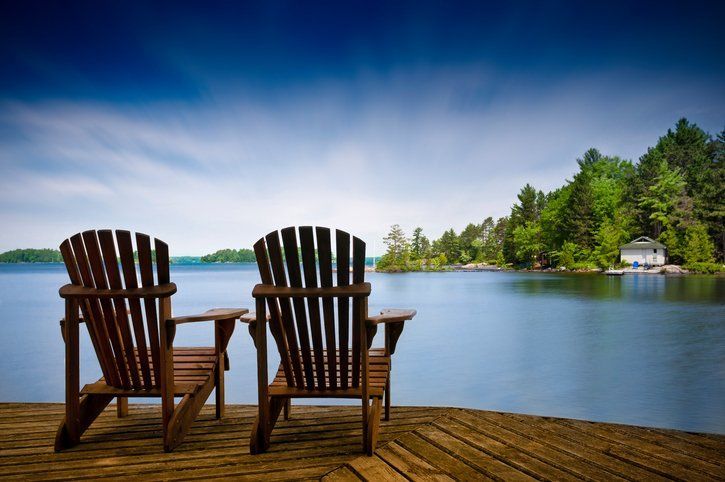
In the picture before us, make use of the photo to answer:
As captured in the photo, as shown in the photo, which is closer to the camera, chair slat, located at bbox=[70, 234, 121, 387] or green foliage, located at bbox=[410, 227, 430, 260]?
chair slat, located at bbox=[70, 234, 121, 387]

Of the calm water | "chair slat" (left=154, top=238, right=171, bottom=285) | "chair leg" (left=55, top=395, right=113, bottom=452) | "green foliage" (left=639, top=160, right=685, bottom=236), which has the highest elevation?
"green foliage" (left=639, top=160, right=685, bottom=236)

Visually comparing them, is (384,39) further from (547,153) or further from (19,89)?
(547,153)

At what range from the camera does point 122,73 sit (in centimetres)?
2069

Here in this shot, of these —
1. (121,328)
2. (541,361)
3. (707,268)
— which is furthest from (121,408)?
(707,268)

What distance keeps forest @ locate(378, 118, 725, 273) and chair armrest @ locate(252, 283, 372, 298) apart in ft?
140

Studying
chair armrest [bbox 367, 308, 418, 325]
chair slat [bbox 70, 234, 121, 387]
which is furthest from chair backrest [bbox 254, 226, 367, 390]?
chair slat [bbox 70, 234, 121, 387]

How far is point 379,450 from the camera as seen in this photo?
2244 mm

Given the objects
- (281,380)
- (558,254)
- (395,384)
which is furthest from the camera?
(558,254)

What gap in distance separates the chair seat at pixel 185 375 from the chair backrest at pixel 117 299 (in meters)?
0.04

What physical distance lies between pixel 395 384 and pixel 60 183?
4676cm

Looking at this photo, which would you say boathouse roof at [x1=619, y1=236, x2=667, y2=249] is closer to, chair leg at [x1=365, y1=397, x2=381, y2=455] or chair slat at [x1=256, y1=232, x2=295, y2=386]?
chair leg at [x1=365, y1=397, x2=381, y2=455]

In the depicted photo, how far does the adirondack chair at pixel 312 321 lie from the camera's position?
2.18m

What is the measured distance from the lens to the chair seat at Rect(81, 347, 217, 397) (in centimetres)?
237

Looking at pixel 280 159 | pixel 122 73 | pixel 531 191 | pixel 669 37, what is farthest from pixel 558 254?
pixel 122 73
